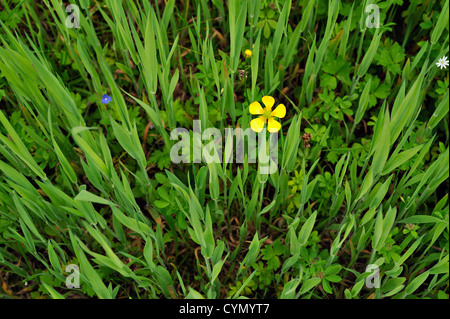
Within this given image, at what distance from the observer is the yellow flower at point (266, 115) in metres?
1.42

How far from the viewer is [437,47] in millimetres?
1663

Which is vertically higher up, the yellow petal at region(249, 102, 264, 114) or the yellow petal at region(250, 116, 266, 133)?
the yellow petal at region(249, 102, 264, 114)

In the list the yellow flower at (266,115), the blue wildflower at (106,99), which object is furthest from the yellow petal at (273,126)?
the blue wildflower at (106,99)

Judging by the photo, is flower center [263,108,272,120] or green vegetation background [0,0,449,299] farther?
flower center [263,108,272,120]

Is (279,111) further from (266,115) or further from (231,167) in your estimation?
(231,167)

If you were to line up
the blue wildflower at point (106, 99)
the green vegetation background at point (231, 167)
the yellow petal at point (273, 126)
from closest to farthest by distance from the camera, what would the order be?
the green vegetation background at point (231, 167), the yellow petal at point (273, 126), the blue wildflower at point (106, 99)

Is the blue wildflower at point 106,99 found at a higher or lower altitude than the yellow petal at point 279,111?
higher

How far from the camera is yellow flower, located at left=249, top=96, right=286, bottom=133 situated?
142 cm

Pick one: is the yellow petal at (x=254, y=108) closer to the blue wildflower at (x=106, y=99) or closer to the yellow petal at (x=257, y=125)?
the yellow petal at (x=257, y=125)

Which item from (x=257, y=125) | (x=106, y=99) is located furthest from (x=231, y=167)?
(x=106, y=99)

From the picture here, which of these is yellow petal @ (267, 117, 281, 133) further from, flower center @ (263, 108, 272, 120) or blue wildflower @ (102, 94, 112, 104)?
blue wildflower @ (102, 94, 112, 104)

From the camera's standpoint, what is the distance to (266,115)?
4.86 feet

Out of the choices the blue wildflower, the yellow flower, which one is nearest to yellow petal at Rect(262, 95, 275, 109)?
the yellow flower
